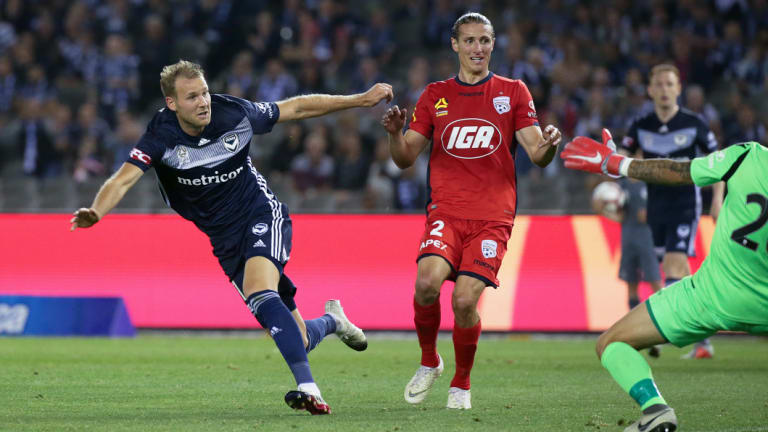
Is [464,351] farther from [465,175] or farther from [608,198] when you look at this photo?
[608,198]

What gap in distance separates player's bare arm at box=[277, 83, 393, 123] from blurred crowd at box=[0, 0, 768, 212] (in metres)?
8.59

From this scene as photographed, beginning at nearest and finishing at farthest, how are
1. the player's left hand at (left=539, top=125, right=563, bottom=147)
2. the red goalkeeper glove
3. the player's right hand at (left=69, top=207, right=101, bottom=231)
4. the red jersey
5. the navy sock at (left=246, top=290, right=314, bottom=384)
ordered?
1. the red goalkeeper glove
2. the player's right hand at (left=69, top=207, right=101, bottom=231)
3. the navy sock at (left=246, top=290, right=314, bottom=384)
4. the player's left hand at (left=539, top=125, right=563, bottom=147)
5. the red jersey

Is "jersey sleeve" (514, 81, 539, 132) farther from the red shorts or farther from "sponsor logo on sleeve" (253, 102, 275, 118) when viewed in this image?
"sponsor logo on sleeve" (253, 102, 275, 118)

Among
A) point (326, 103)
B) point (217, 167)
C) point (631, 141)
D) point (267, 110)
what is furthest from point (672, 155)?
point (217, 167)

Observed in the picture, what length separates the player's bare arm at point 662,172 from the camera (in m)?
5.82

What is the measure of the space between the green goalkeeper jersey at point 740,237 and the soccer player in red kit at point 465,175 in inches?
71.1

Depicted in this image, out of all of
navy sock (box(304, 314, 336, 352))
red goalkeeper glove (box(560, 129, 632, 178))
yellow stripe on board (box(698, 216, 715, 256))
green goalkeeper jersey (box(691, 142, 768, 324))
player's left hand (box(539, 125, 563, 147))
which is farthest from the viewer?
yellow stripe on board (box(698, 216, 715, 256))

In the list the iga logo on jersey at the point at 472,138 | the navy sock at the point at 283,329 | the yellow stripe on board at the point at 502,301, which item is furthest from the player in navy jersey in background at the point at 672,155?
the navy sock at the point at 283,329

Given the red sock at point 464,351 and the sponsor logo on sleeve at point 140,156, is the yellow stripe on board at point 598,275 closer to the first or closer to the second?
the red sock at point 464,351

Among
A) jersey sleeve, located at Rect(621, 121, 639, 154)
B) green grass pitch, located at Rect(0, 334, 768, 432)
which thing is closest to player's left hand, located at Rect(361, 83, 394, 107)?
green grass pitch, located at Rect(0, 334, 768, 432)

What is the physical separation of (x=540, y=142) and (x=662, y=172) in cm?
167

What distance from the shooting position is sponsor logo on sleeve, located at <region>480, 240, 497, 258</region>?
7.46 metres

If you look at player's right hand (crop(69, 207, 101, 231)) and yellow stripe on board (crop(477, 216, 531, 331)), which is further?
yellow stripe on board (crop(477, 216, 531, 331))

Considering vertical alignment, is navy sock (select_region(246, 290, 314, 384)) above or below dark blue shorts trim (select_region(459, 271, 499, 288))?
below
